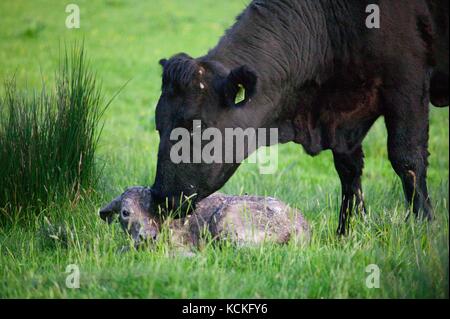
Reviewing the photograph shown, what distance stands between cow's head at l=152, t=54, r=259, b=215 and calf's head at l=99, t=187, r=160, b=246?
12cm

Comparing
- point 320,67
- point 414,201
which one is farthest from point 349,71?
point 414,201

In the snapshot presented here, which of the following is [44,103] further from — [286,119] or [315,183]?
[315,183]

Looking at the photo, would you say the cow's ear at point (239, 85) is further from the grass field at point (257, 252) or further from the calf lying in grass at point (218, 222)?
the grass field at point (257, 252)

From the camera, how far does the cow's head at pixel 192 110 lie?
5367 mm

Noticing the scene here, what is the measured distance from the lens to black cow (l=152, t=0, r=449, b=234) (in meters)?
5.62

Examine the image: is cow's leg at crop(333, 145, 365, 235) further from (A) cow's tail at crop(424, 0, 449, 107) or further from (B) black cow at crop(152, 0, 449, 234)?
(A) cow's tail at crop(424, 0, 449, 107)

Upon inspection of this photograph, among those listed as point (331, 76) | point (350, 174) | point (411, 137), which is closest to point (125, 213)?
point (331, 76)

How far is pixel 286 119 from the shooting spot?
617 cm

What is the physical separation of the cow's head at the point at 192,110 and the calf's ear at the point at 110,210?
382 millimetres

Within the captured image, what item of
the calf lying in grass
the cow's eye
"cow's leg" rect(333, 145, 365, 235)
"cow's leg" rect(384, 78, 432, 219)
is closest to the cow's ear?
the calf lying in grass

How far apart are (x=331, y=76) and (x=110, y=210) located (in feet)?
6.96

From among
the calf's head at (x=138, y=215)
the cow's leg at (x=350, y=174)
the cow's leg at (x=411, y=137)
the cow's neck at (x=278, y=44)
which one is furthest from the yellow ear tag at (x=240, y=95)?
the cow's leg at (x=350, y=174)

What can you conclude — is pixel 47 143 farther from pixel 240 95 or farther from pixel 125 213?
pixel 240 95

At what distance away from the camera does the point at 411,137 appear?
609 cm
